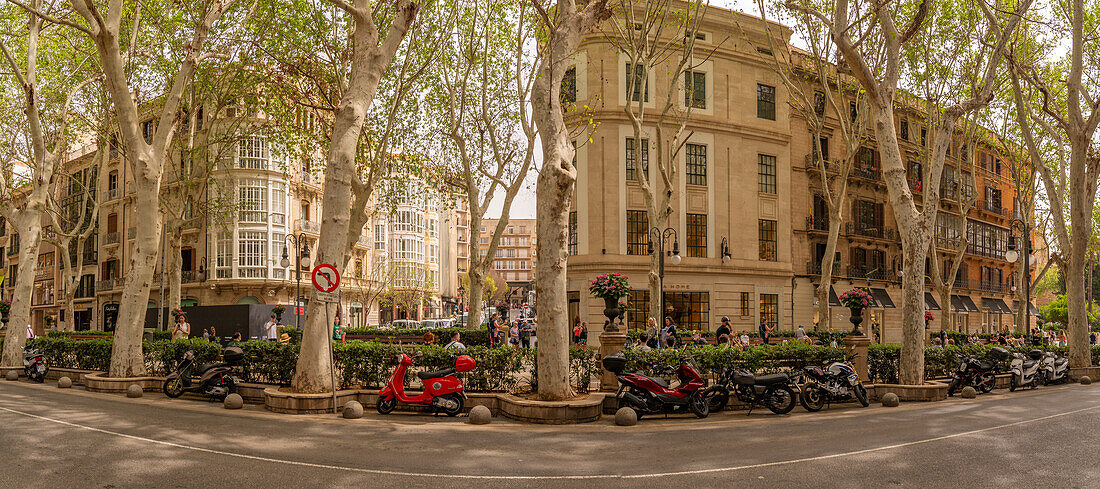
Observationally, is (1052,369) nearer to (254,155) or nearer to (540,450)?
(540,450)

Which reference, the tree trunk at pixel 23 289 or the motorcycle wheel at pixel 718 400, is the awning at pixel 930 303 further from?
the tree trunk at pixel 23 289

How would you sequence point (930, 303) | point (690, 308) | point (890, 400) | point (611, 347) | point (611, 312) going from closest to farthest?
point (611, 347) < point (890, 400) < point (611, 312) < point (690, 308) < point (930, 303)

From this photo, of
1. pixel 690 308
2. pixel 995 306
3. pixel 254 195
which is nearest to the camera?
pixel 690 308

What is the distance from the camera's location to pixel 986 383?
16.1m

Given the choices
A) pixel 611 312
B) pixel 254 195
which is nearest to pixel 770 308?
pixel 611 312

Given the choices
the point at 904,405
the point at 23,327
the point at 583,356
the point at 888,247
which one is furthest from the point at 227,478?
the point at 888,247

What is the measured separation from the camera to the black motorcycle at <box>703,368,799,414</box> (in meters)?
12.1

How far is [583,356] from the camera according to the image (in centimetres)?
1301

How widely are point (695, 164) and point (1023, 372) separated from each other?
62.0 ft

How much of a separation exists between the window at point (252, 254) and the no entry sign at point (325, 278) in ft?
117

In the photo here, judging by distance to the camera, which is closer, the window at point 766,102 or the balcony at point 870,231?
the window at point 766,102

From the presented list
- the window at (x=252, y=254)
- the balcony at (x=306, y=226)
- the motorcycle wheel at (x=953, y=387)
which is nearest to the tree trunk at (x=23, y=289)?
the motorcycle wheel at (x=953, y=387)

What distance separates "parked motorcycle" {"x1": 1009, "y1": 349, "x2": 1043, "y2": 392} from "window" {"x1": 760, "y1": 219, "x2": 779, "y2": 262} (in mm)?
17878

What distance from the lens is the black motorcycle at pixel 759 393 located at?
39.6ft
